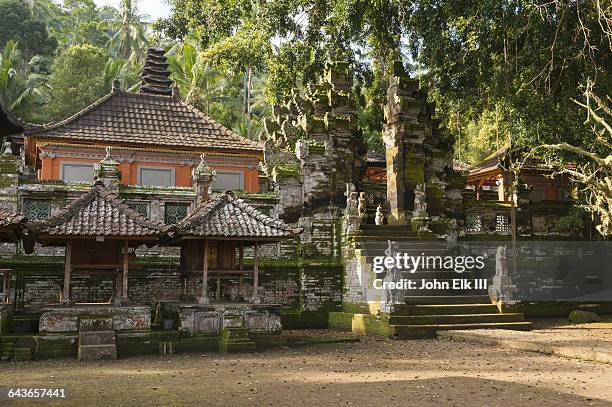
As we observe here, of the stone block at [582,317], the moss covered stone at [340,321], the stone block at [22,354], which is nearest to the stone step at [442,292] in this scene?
the moss covered stone at [340,321]

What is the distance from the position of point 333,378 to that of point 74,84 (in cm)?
3290

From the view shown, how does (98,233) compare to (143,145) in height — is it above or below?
below

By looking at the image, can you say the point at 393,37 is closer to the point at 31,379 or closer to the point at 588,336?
the point at 588,336

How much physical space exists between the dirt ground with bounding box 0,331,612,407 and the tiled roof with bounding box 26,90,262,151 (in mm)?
11322

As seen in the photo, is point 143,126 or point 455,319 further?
point 143,126

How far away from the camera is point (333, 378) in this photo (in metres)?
9.85

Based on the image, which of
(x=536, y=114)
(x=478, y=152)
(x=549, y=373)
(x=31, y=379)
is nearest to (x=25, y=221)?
(x=31, y=379)

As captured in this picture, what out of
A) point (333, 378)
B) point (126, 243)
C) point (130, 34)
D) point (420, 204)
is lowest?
point (333, 378)

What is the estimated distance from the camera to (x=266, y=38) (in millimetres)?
20250

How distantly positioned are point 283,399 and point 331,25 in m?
15.2

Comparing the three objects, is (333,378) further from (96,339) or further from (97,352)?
(96,339)

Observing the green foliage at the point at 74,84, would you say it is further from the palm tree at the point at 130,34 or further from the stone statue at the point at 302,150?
the stone statue at the point at 302,150

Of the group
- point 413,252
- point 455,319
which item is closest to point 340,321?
point 413,252

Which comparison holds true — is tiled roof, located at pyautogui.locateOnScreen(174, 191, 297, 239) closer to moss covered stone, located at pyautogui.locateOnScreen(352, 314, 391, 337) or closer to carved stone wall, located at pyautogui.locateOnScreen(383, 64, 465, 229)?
moss covered stone, located at pyautogui.locateOnScreen(352, 314, 391, 337)
